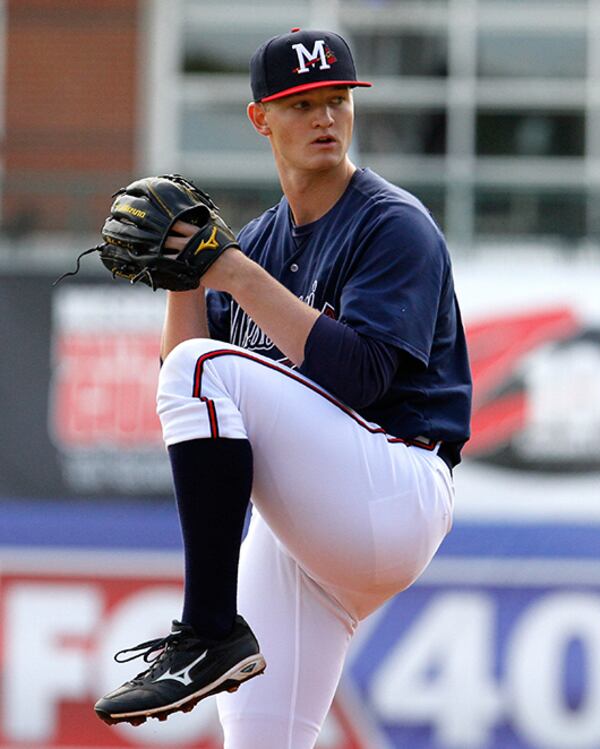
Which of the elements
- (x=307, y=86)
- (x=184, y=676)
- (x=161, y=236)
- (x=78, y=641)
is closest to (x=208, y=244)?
(x=161, y=236)

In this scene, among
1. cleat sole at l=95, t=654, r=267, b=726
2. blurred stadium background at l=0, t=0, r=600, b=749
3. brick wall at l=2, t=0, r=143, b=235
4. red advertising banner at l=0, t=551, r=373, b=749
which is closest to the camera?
cleat sole at l=95, t=654, r=267, b=726

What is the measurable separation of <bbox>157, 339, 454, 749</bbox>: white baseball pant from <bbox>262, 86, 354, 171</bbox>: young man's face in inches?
17.2

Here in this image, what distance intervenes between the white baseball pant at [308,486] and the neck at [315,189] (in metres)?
0.43

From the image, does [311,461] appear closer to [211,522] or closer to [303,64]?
[211,522]

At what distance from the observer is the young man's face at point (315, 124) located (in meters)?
3.00

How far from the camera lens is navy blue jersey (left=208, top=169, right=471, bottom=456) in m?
2.89

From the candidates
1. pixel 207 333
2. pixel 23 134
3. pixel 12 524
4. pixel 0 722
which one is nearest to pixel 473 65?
pixel 23 134

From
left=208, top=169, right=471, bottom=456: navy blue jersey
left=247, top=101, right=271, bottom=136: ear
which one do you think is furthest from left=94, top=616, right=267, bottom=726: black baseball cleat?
left=247, top=101, right=271, bottom=136: ear

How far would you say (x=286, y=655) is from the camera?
3.12 m

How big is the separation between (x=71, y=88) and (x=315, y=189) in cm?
707

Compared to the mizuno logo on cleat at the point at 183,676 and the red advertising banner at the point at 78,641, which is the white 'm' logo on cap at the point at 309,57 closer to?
the mizuno logo on cleat at the point at 183,676

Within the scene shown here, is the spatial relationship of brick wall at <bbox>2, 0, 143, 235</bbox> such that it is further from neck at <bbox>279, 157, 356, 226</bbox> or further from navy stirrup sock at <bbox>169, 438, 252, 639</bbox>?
navy stirrup sock at <bbox>169, 438, 252, 639</bbox>

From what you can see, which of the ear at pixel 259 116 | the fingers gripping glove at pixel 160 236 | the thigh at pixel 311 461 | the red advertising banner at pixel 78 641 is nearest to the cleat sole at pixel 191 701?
the thigh at pixel 311 461

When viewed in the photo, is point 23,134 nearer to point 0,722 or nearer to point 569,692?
point 0,722
